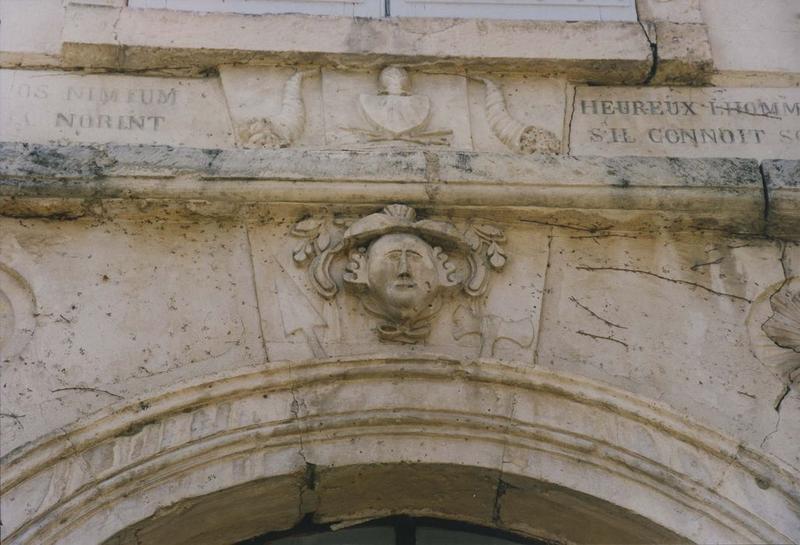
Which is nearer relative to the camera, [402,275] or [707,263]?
[402,275]

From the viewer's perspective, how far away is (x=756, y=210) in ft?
15.3

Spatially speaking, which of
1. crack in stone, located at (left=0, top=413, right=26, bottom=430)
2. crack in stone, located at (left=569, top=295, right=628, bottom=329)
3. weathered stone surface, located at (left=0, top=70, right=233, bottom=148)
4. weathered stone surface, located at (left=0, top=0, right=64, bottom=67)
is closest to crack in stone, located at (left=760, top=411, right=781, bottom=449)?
crack in stone, located at (left=569, top=295, right=628, bottom=329)

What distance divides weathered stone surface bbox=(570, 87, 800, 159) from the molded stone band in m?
0.29

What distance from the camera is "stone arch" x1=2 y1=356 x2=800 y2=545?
158 inches

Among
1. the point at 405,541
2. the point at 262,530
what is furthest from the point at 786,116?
the point at 262,530

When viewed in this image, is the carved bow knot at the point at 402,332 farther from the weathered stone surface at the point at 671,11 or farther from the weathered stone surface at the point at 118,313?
the weathered stone surface at the point at 671,11

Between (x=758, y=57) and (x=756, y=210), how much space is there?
Result: 3.22 ft

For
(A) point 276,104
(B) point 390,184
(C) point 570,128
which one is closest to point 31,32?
(A) point 276,104

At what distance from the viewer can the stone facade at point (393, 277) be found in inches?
162

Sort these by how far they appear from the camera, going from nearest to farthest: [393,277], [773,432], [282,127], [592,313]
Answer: [773,432] < [393,277] < [592,313] < [282,127]

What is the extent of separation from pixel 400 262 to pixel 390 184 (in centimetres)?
35

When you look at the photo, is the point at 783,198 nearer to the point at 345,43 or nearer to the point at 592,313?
the point at 592,313

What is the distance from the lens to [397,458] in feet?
13.7

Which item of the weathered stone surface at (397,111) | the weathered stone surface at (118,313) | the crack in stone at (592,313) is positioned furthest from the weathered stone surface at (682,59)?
the weathered stone surface at (118,313)
